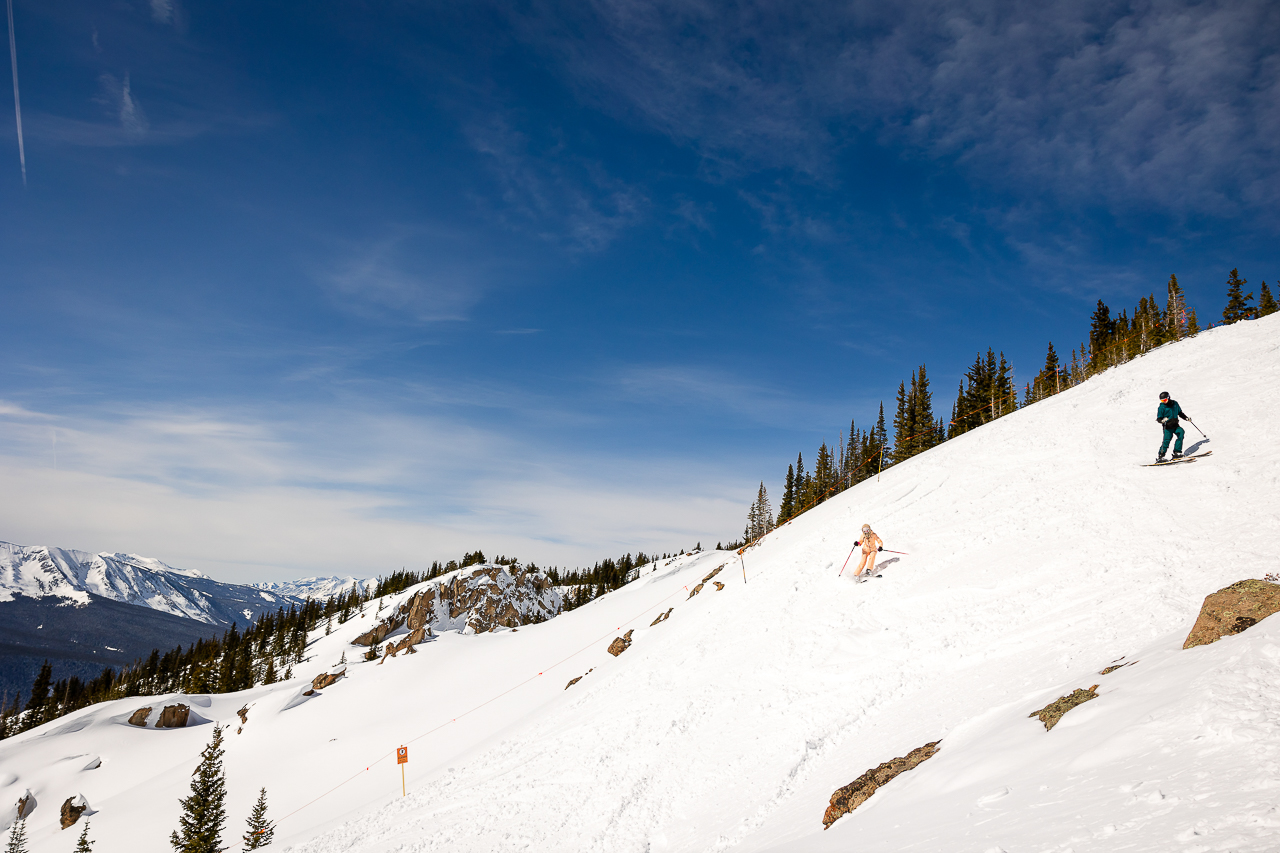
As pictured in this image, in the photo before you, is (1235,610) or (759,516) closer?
(1235,610)

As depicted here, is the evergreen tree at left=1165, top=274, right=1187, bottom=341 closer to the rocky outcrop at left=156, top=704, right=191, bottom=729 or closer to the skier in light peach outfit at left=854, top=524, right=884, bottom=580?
the skier in light peach outfit at left=854, top=524, right=884, bottom=580

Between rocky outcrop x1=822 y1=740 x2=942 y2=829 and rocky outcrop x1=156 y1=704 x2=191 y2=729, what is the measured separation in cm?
7295

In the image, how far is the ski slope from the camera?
571 cm

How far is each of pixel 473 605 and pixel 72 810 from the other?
261 ft

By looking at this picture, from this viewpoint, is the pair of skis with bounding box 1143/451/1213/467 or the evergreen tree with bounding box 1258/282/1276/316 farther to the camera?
the evergreen tree with bounding box 1258/282/1276/316

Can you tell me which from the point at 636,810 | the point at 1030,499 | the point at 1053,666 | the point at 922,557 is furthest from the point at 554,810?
the point at 1030,499

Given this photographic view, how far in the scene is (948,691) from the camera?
11.8 metres

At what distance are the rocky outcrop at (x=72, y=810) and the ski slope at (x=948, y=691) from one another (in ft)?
31.2

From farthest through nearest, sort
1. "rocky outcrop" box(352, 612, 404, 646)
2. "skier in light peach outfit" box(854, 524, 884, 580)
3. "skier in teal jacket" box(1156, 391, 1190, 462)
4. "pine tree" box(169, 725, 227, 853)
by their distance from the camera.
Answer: "rocky outcrop" box(352, 612, 404, 646) → "pine tree" box(169, 725, 227, 853) → "skier in light peach outfit" box(854, 524, 884, 580) → "skier in teal jacket" box(1156, 391, 1190, 462)

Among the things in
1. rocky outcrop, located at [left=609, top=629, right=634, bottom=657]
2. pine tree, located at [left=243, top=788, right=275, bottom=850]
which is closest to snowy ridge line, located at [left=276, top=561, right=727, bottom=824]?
pine tree, located at [left=243, top=788, right=275, bottom=850]

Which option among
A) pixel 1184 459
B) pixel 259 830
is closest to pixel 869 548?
pixel 1184 459

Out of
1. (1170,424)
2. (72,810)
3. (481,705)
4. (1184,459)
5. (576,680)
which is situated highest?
(1170,424)

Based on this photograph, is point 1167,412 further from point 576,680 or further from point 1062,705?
point 576,680

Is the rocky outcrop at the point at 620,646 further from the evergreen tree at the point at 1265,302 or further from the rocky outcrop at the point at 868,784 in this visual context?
the evergreen tree at the point at 1265,302
